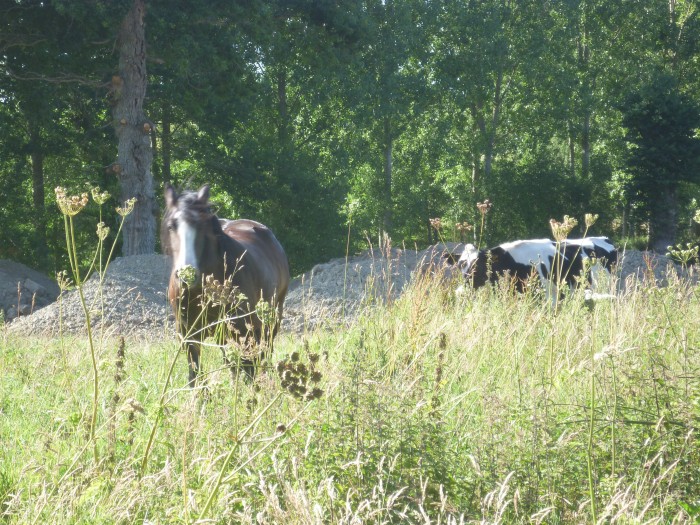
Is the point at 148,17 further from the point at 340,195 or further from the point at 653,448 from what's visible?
the point at 653,448

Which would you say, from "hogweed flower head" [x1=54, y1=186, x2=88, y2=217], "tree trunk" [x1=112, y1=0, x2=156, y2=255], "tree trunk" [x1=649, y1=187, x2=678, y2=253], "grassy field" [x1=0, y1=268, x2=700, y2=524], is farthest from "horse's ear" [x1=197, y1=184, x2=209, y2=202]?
"tree trunk" [x1=649, y1=187, x2=678, y2=253]

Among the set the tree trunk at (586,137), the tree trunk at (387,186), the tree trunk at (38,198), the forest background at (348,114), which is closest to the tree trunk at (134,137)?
the forest background at (348,114)

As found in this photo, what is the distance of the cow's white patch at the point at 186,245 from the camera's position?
5984 millimetres

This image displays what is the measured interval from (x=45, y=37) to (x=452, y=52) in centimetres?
2357

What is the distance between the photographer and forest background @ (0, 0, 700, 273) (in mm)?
19250

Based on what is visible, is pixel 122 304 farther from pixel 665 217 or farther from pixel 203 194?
pixel 665 217

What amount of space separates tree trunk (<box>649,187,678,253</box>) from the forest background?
0.07 metres

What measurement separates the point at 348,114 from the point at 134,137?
1748 centimetres

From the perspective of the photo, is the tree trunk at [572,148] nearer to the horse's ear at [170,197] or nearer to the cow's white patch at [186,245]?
the horse's ear at [170,197]

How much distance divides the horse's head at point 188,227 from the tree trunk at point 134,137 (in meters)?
12.8

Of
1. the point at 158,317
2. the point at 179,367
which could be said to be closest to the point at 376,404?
the point at 179,367

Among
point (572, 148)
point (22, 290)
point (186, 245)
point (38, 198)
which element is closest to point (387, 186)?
point (572, 148)

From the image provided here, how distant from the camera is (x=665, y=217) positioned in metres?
27.1

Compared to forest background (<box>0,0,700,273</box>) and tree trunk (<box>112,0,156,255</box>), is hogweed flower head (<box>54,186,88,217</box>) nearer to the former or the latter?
forest background (<box>0,0,700,273</box>)
